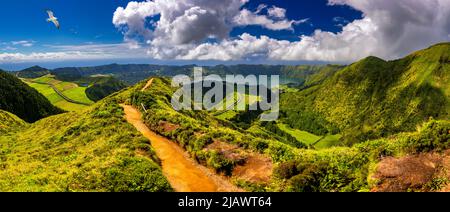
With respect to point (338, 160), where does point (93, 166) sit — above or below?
below

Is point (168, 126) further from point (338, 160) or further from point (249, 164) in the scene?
point (338, 160)

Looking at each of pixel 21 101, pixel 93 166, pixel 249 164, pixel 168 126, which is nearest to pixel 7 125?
pixel 168 126

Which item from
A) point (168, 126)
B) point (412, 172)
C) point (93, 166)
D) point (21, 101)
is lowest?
point (21, 101)

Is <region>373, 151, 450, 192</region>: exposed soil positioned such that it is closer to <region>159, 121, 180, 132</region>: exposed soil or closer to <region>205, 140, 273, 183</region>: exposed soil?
<region>205, 140, 273, 183</region>: exposed soil

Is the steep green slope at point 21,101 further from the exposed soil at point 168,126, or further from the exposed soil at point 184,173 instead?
the exposed soil at point 184,173
